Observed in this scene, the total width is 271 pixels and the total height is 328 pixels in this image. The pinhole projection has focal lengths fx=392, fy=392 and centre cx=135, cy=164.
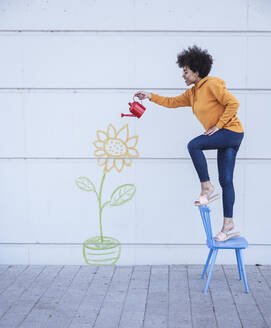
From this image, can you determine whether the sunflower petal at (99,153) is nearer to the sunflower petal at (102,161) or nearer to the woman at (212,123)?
the sunflower petal at (102,161)

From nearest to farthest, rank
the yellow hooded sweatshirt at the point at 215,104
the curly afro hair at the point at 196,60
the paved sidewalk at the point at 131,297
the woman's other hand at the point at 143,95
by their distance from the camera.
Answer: the paved sidewalk at the point at 131,297
the yellow hooded sweatshirt at the point at 215,104
the curly afro hair at the point at 196,60
the woman's other hand at the point at 143,95

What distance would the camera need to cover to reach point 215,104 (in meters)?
3.75

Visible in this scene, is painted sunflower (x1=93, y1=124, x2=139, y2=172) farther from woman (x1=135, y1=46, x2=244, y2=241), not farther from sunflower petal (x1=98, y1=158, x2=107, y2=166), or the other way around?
woman (x1=135, y1=46, x2=244, y2=241)

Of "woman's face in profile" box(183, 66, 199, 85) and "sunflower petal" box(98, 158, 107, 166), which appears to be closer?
"woman's face in profile" box(183, 66, 199, 85)

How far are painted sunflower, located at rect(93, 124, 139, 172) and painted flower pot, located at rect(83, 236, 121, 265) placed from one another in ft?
2.78

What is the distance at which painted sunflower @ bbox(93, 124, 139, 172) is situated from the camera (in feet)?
14.6

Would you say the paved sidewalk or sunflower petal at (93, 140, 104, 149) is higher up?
sunflower petal at (93, 140, 104, 149)

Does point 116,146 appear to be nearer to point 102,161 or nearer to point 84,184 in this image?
point 102,161

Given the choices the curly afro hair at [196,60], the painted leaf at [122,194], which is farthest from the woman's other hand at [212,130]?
the painted leaf at [122,194]

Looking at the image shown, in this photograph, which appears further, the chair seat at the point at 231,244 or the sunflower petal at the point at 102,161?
the sunflower petal at the point at 102,161

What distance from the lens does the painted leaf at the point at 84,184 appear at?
4527 millimetres

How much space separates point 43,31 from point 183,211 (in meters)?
2.57

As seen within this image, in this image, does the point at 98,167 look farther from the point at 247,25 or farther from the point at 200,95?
the point at 247,25

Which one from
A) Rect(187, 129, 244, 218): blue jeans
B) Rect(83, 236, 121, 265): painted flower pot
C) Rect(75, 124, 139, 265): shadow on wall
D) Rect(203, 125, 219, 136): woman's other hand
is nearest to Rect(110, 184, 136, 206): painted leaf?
Rect(75, 124, 139, 265): shadow on wall
